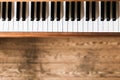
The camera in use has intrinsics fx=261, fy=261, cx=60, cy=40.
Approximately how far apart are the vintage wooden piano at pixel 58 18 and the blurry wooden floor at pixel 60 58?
34 centimetres

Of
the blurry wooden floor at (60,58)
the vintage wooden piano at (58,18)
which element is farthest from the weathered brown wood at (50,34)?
the blurry wooden floor at (60,58)

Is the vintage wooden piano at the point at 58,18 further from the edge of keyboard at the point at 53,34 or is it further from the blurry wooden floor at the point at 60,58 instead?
the blurry wooden floor at the point at 60,58

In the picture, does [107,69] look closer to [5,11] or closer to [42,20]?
[42,20]

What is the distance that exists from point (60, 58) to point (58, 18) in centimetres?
42

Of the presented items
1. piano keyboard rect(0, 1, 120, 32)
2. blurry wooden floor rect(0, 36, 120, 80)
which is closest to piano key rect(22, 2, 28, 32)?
piano keyboard rect(0, 1, 120, 32)

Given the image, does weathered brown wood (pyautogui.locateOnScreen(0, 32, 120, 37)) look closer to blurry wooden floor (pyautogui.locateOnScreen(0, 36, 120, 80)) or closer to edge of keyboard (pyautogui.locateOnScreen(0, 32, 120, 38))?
edge of keyboard (pyautogui.locateOnScreen(0, 32, 120, 38))

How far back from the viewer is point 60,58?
5.82 ft

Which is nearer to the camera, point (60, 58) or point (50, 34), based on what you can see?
point (50, 34)

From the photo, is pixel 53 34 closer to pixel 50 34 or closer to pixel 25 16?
pixel 50 34

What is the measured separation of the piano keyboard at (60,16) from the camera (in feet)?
4.66

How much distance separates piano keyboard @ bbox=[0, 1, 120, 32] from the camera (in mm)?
1421

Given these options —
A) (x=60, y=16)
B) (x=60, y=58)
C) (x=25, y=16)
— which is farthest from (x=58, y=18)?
(x=60, y=58)

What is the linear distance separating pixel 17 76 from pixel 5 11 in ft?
1.71

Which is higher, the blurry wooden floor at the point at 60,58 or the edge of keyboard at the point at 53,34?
the edge of keyboard at the point at 53,34
